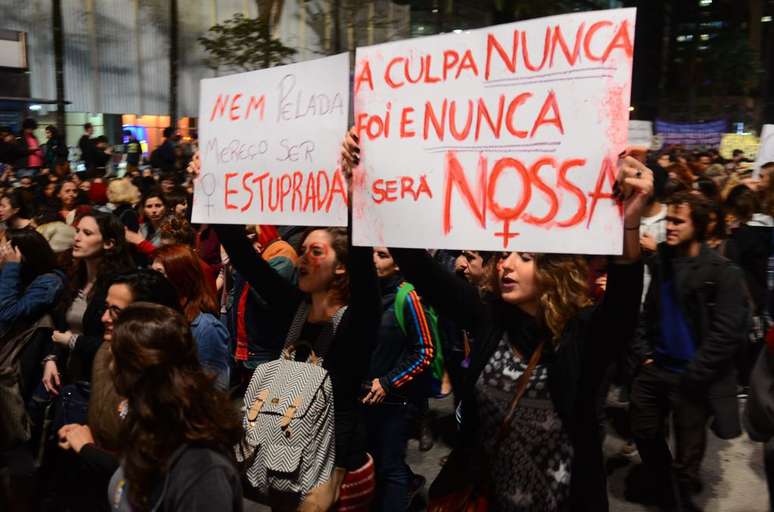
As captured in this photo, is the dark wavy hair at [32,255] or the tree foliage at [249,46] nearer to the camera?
the dark wavy hair at [32,255]

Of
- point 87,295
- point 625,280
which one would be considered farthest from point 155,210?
point 625,280

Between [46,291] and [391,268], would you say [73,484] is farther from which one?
[391,268]

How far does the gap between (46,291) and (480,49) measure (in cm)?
290

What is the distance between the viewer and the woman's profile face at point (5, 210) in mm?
6778

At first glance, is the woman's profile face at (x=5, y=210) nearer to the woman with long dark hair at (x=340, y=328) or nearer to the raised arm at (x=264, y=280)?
the raised arm at (x=264, y=280)

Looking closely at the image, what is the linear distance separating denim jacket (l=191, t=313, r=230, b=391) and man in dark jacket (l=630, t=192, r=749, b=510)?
236 cm

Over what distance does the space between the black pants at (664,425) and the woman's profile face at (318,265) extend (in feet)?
6.90

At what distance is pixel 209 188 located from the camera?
348 cm

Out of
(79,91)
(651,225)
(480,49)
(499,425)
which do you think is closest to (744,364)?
(651,225)

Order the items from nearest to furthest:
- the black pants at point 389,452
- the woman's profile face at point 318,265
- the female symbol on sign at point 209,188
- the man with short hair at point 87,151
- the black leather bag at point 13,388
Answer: the woman's profile face at point 318,265 < the female symbol on sign at point 209,188 < the black leather bag at point 13,388 < the black pants at point 389,452 < the man with short hair at point 87,151

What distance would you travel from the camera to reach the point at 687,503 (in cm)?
448

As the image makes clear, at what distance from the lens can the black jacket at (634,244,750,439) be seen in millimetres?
4105

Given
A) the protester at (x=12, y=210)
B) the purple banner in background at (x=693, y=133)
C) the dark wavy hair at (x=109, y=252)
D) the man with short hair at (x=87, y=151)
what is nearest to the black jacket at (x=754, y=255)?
the dark wavy hair at (x=109, y=252)

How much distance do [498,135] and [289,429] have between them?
1.31 m
